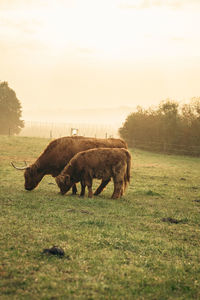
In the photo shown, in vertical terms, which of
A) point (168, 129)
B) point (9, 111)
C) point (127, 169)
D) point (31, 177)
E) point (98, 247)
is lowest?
point (98, 247)

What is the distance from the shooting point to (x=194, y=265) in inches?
226

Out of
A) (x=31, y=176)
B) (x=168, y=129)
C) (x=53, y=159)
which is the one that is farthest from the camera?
(x=168, y=129)

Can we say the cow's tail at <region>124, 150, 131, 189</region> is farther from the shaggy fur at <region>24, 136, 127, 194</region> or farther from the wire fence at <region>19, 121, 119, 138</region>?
the wire fence at <region>19, 121, 119, 138</region>

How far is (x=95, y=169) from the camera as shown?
37.0ft

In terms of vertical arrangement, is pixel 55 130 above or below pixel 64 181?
above

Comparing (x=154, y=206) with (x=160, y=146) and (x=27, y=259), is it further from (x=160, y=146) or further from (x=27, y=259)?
(x=160, y=146)

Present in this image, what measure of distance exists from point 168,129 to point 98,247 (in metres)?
36.1

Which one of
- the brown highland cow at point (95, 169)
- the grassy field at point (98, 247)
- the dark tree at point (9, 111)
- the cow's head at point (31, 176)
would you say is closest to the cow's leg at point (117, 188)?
the brown highland cow at point (95, 169)

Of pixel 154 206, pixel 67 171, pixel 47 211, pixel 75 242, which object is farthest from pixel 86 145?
pixel 75 242

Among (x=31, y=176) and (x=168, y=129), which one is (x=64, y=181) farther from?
(x=168, y=129)

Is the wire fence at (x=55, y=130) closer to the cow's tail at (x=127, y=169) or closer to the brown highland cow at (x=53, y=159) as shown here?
the brown highland cow at (x=53, y=159)

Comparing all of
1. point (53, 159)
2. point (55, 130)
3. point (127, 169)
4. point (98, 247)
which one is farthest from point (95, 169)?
point (55, 130)

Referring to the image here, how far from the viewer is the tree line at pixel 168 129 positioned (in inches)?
1558

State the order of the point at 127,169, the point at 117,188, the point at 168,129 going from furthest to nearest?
the point at 168,129, the point at 127,169, the point at 117,188
